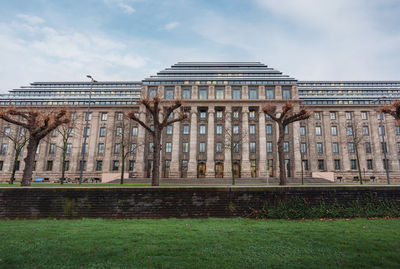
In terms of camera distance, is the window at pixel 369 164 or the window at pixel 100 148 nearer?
the window at pixel 369 164

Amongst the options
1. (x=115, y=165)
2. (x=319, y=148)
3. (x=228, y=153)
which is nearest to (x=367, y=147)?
(x=319, y=148)

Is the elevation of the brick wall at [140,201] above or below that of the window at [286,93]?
below

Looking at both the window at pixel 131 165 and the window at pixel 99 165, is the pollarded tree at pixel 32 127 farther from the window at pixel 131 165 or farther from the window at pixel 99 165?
the window at pixel 99 165

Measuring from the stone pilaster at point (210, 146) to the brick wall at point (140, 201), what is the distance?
32.2 m

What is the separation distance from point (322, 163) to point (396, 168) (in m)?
14.4

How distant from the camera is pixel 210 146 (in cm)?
4534

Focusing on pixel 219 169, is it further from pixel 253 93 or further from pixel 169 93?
pixel 169 93

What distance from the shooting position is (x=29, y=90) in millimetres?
58562

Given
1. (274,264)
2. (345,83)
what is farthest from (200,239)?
→ (345,83)

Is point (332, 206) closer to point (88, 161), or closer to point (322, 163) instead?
point (322, 163)

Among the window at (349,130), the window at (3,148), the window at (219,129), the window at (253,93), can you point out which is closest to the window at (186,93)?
the window at (219,129)

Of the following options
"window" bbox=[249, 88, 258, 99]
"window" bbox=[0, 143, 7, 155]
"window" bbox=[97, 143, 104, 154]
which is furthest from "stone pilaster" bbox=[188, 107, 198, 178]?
"window" bbox=[0, 143, 7, 155]

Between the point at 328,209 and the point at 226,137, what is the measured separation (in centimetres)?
3446

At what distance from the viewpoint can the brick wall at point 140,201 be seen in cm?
1090
